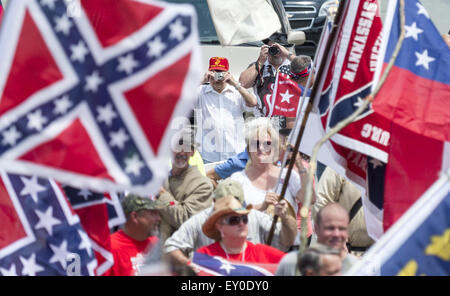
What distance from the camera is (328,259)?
4.37 m

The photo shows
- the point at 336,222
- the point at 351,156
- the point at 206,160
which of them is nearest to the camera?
the point at 336,222

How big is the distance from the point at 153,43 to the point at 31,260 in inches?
57.5

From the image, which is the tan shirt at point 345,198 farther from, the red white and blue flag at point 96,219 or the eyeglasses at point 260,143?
the red white and blue flag at point 96,219

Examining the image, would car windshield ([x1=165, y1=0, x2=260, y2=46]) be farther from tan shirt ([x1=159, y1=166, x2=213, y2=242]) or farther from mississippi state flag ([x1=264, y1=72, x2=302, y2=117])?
tan shirt ([x1=159, y1=166, x2=213, y2=242])

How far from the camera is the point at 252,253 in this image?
213 inches

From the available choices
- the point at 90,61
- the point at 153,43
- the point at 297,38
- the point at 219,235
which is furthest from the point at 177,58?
the point at 297,38

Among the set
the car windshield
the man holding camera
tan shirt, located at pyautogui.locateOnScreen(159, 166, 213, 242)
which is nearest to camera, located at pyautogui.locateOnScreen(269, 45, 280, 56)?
the man holding camera

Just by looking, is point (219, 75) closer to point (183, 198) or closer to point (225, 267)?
point (183, 198)

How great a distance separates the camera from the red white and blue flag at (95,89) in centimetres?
420

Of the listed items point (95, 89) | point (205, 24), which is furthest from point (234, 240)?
point (205, 24)

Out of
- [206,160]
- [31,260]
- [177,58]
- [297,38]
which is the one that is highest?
[177,58]

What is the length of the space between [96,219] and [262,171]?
5.81 feet

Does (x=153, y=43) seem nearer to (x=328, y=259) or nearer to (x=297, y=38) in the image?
(x=328, y=259)

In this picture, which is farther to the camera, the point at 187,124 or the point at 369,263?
the point at 187,124
